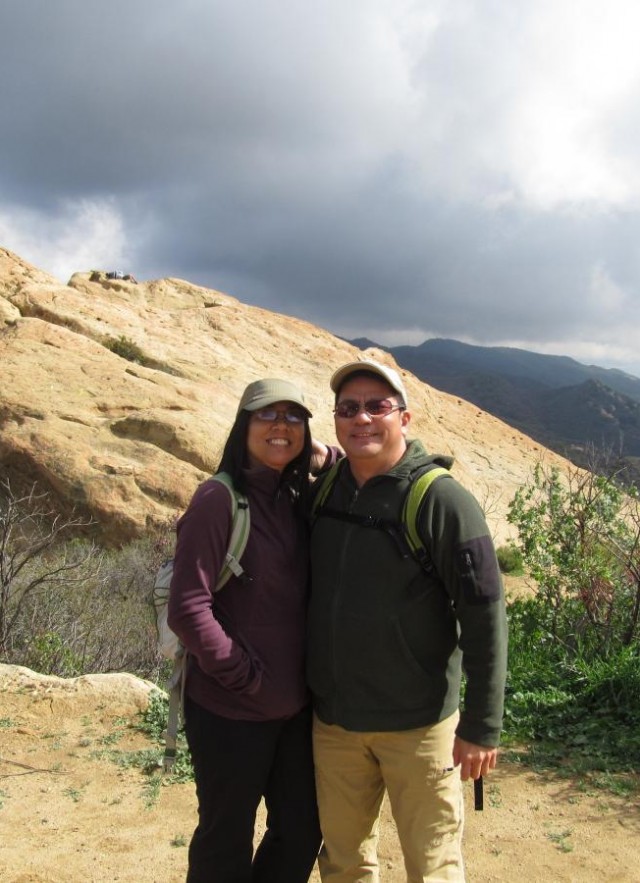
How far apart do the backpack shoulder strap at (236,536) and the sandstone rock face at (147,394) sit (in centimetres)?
852

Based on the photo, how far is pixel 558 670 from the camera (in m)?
4.62

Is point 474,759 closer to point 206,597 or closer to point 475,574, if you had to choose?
point 475,574

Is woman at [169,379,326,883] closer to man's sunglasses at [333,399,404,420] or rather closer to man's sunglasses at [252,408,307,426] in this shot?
man's sunglasses at [252,408,307,426]

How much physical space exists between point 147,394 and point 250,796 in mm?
10705

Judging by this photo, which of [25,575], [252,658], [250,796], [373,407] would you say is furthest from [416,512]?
[25,575]

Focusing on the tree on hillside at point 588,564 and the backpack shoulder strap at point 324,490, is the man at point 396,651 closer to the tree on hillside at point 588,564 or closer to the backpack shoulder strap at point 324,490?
the backpack shoulder strap at point 324,490

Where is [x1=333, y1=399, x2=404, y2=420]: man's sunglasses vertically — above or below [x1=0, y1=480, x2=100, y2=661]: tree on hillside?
above

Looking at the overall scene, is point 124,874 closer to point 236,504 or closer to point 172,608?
point 172,608

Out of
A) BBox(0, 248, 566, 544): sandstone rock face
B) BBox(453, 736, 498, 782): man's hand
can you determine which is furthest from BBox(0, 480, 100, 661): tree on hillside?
BBox(453, 736, 498, 782): man's hand

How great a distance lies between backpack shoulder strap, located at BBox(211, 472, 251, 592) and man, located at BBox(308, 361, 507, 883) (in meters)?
0.23

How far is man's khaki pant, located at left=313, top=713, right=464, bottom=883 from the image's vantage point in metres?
1.99

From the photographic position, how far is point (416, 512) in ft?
6.35

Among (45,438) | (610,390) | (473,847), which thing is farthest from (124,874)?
(610,390)

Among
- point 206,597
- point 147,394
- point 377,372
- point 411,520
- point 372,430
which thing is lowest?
point 206,597
